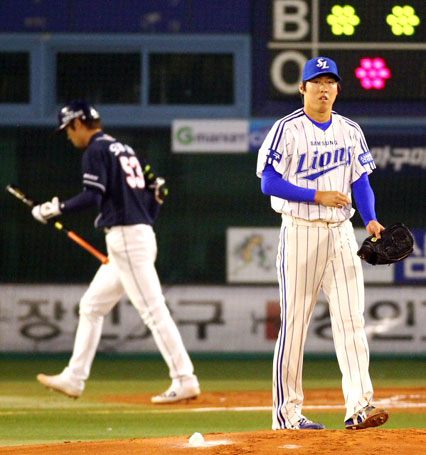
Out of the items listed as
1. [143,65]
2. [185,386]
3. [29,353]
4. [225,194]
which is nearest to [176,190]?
[225,194]

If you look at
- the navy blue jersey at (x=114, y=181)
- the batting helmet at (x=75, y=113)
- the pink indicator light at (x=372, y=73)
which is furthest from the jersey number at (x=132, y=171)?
the pink indicator light at (x=372, y=73)

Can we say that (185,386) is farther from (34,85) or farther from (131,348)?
(34,85)

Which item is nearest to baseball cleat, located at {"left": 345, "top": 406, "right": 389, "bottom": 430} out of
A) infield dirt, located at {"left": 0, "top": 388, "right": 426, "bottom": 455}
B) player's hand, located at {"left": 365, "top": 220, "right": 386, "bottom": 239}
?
infield dirt, located at {"left": 0, "top": 388, "right": 426, "bottom": 455}

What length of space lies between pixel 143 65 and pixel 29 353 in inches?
131

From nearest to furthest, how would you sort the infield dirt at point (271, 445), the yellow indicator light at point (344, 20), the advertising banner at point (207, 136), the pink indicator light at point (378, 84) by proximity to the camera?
the infield dirt at point (271, 445)
the yellow indicator light at point (344, 20)
the pink indicator light at point (378, 84)
the advertising banner at point (207, 136)

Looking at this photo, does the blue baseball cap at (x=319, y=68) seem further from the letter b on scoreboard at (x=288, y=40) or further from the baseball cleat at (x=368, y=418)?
the letter b on scoreboard at (x=288, y=40)

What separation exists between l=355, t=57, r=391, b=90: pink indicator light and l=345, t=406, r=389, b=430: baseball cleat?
6722mm

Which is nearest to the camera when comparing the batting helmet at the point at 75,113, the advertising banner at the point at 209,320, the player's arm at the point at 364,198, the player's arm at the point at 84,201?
the player's arm at the point at 364,198

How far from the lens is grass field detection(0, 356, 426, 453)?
315 inches

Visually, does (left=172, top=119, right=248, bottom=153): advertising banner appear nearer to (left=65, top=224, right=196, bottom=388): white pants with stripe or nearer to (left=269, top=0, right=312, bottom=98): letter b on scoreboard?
(left=269, top=0, right=312, bottom=98): letter b on scoreboard

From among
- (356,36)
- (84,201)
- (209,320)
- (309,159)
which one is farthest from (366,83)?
(309,159)

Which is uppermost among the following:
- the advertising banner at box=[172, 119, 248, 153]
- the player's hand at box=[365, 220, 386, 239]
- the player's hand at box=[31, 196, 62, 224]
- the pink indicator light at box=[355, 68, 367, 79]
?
the pink indicator light at box=[355, 68, 367, 79]

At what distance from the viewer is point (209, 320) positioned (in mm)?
13469

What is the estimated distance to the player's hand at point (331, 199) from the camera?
6.69 m
